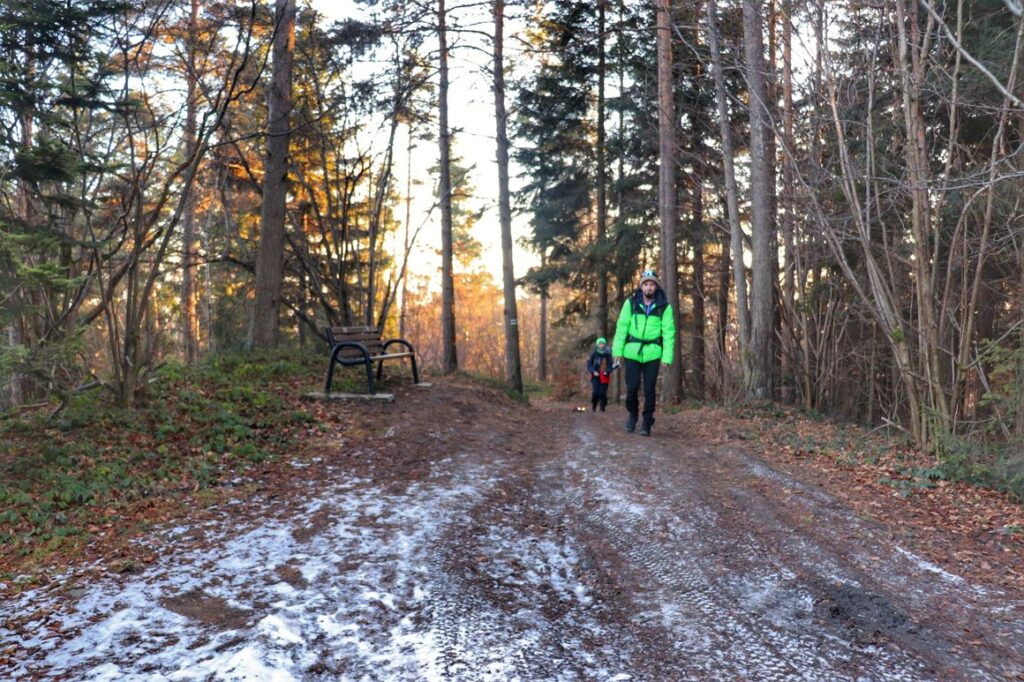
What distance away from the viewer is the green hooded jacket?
28.7ft

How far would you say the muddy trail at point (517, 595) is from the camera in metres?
3.18

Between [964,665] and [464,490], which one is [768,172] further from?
[964,665]

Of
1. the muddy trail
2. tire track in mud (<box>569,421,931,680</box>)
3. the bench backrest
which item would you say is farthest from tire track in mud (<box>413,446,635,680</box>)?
the bench backrest

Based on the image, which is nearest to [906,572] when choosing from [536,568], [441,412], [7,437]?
[536,568]

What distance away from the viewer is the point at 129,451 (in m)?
6.45

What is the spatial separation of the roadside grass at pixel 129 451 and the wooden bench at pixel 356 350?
75cm

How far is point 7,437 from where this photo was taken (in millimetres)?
6387

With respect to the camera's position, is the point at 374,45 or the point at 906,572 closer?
the point at 906,572

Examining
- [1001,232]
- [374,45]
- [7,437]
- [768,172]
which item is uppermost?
[374,45]

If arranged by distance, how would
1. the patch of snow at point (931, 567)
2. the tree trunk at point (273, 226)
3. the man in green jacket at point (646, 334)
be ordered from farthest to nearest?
1. the tree trunk at point (273, 226)
2. the man in green jacket at point (646, 334)
3. the patch of snow at point (931, 567)

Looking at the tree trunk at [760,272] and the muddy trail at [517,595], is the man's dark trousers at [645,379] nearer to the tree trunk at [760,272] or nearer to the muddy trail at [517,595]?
the muddy trail at [517,595]

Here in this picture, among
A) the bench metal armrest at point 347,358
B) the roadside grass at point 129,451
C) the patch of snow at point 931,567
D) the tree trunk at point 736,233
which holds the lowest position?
the patch of snow at point 931,567

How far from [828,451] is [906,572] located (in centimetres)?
401

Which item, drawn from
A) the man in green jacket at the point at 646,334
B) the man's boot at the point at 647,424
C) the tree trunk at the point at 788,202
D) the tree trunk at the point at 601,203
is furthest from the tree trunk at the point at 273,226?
the tree trunk at the point at 601,203
